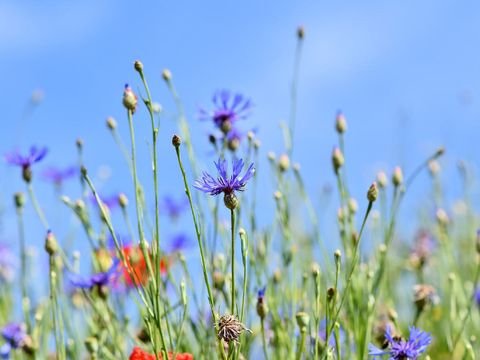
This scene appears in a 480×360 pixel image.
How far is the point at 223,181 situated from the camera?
4.26 feet

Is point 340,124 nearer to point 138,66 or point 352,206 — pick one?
point 352,206

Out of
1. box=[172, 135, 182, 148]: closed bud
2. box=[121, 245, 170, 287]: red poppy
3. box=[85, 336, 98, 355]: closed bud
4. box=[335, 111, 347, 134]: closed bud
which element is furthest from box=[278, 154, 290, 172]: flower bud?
box=[172, 135, 182, 148]: closed bud

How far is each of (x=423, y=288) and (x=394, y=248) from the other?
281cm

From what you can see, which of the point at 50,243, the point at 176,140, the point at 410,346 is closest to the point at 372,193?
the point at 410,346

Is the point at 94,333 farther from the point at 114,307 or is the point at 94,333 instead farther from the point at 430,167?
the point at 430,167

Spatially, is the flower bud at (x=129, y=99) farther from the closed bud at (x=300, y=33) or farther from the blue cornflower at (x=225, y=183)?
the closed bud at (x=300, y=33)

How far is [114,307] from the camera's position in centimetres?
237

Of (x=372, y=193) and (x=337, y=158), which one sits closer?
(x=372, y=193)

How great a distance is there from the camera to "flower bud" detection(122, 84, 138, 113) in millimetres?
1506

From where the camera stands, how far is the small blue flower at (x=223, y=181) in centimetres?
129

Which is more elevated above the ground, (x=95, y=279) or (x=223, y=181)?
(x=95, y=279)

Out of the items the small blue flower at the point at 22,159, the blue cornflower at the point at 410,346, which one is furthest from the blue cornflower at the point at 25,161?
→ the blue cornflower at the point at 410,346

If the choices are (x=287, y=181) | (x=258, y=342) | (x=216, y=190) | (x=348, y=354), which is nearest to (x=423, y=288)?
(x=348, y=354)

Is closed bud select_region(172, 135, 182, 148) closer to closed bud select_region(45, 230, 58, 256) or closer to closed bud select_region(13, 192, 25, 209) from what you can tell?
closed bud select_region(45, 230, 58, 256)
